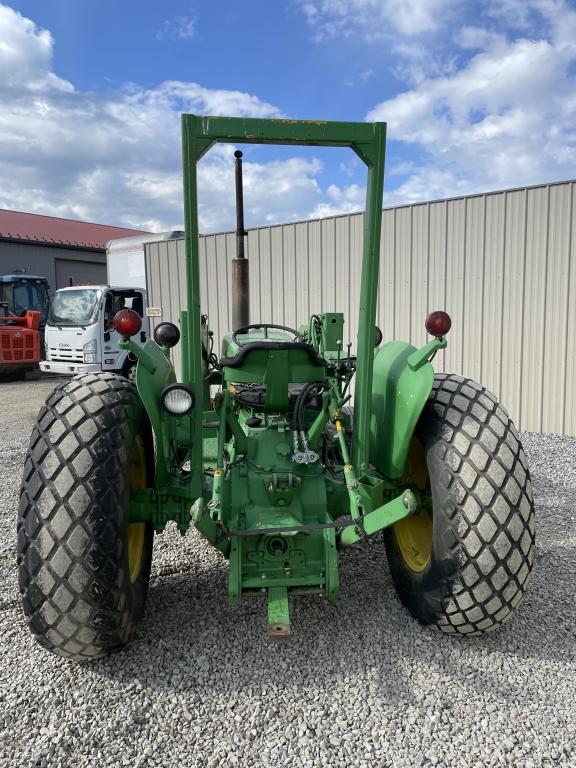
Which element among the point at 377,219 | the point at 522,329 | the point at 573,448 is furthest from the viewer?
the point at 522,329

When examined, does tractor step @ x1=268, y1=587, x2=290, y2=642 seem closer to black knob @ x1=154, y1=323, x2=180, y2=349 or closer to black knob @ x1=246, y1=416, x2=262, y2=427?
black knob @ x1=246, y1=416, x2=262, y2=427

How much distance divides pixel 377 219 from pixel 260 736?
196cm

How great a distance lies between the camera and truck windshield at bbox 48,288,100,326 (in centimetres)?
1131

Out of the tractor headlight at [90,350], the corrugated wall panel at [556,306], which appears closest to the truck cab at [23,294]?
the tractor headlight at [90,350]

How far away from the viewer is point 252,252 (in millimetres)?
8766

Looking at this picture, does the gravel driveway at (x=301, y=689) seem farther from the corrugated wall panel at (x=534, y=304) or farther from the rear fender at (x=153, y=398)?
the corrugated wall panel at (x=534, y=304)

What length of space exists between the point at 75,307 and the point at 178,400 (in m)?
10.1

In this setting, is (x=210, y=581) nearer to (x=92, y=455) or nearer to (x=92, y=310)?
(x=92, y=455)

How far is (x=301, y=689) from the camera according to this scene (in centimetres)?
215

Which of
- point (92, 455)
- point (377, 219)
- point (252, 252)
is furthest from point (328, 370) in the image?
point (252, 252)

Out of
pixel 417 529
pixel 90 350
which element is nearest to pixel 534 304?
pixel 417 529

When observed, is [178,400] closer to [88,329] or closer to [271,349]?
[271,349]

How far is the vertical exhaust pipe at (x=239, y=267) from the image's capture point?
14.1 feet

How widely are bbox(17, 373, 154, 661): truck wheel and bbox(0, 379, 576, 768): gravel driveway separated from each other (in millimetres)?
226
